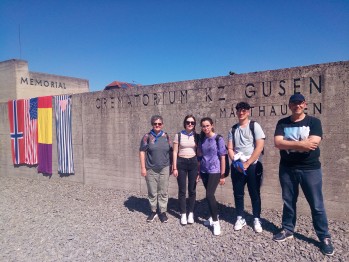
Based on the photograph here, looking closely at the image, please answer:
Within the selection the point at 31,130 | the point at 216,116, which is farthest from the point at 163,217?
the point at 31,130

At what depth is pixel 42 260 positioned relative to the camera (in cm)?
341

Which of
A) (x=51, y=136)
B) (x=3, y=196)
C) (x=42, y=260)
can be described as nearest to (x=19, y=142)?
(x=51, y=136)

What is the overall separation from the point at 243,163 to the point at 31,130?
283 inches

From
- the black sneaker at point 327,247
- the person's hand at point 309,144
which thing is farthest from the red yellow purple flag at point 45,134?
the black sneaker at point 327,247

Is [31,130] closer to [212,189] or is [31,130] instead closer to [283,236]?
[212,189]

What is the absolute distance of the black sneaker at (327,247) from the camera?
313 centimetres

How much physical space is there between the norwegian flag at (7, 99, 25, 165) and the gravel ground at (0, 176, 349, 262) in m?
3.45

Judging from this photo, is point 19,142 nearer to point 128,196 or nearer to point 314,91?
point 128,196

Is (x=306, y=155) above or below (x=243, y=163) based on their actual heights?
above

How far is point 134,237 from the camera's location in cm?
393

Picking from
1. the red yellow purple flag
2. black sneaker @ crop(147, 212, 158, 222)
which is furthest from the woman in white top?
the red yellow purple flag

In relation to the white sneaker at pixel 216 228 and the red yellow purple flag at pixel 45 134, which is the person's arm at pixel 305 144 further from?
the red yellow purple flag at pixel 45 134

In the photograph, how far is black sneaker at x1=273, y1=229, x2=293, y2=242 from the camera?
3494 millimetres

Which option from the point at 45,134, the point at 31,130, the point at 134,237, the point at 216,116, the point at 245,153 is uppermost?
the point at 216,116
